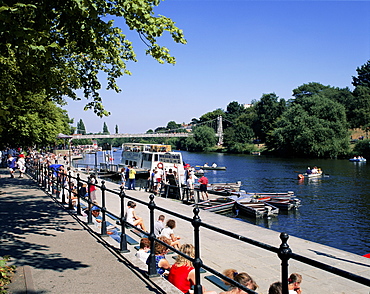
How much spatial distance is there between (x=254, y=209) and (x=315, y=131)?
193ft

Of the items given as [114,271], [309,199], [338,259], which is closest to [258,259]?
[338,259]

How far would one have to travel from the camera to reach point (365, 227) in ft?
65.0

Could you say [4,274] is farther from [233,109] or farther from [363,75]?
[233,109]

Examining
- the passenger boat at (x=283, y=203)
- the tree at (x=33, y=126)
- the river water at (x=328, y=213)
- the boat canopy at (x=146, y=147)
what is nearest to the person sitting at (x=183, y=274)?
the river water at (x=328, y=213)

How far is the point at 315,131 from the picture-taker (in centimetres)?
7412

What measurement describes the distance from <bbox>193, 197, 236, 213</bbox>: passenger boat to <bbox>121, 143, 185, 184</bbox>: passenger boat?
932cm

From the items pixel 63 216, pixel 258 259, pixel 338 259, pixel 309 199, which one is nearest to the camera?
pixel 258 259

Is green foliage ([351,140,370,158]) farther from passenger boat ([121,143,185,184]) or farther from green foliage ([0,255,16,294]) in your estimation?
green foliage ([0,255,16,294])

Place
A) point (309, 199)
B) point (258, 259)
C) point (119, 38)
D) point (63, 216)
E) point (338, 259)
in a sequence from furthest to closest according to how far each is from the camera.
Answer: point (309, 199)
point (119, 38)
point (63, 216)
point (338, 259)
point (258, 259)

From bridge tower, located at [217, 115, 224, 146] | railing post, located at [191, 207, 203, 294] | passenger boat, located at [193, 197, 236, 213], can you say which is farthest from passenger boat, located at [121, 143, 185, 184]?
bridge tower, located at [217, 115, 224, 146]

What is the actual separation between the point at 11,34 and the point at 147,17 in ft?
7.45

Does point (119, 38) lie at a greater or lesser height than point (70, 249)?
greater

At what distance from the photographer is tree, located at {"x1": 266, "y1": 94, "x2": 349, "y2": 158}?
72688 mm

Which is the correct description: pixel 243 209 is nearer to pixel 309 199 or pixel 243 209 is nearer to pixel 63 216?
pixel 309 199
